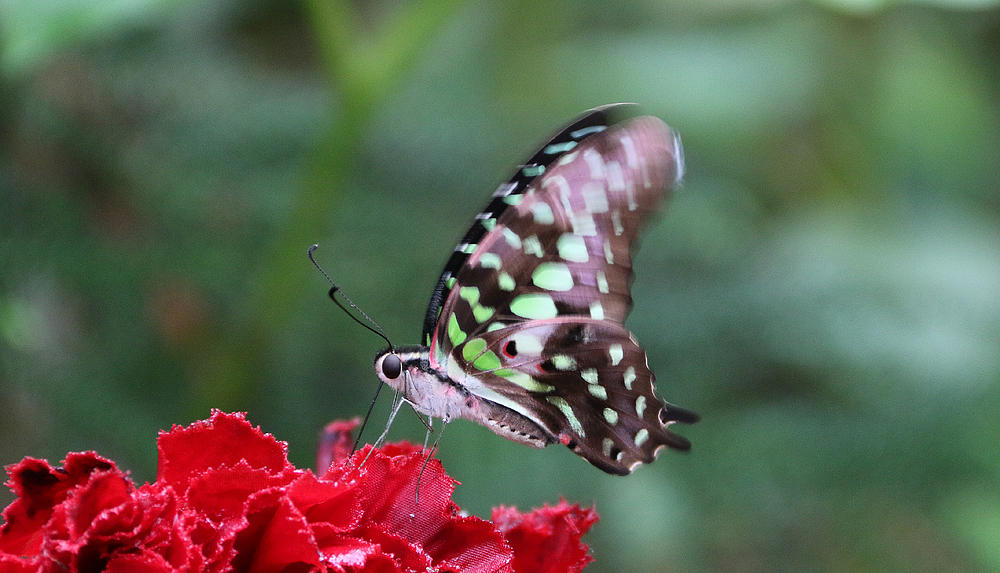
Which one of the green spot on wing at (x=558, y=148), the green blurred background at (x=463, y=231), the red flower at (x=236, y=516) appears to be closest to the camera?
the red flower at (x=236, y=516)

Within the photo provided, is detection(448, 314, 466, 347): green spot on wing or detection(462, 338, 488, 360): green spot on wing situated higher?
detection(448, 314, 466, 347): green spot on wing

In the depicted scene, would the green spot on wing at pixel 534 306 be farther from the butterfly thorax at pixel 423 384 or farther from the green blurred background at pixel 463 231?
the green blurred background at pixel 463 231

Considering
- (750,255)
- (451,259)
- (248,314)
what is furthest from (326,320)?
(750,255)

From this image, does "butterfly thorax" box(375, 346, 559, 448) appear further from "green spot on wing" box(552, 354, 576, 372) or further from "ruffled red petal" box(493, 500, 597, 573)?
"ruffled red petal" box(493, 500, 597, 573)

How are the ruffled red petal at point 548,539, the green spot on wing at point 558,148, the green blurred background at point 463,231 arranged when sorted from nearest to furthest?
1. the ruffled red petal at point 548,539
2. the green spot on wing at point 558,148
3. the green blurred background at point 463,231

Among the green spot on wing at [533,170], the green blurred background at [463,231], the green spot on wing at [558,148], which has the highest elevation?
the green spot on wing at [558,148]

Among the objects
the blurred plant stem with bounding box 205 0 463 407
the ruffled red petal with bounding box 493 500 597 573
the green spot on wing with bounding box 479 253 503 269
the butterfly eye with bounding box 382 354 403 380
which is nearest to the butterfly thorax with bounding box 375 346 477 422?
the butterfly eye with bounding box 382 354 403 380

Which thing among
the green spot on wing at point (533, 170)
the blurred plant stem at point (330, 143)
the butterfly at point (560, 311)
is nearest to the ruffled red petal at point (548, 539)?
the butterfly at point (560, 311)
